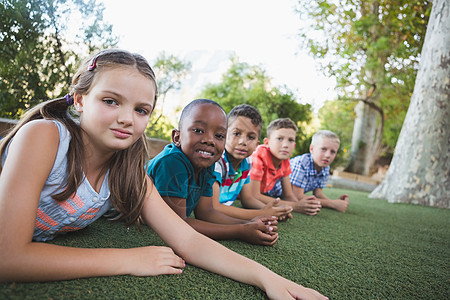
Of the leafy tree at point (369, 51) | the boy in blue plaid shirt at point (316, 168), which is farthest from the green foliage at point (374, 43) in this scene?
the boy in blue plaid shirt at point (316, 168)

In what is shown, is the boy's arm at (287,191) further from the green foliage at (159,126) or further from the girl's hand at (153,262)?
the girl's hand at (153,262)

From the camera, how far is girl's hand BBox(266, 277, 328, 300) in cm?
126

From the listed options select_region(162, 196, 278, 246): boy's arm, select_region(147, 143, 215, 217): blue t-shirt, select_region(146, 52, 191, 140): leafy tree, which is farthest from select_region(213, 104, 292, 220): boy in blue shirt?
select_region(146, 52, 191, 140): leafy tree

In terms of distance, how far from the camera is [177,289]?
1.24 meters

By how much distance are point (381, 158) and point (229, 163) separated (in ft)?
84.0

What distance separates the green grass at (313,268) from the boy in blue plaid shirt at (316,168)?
1.15m

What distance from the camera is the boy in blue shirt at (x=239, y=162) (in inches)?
109

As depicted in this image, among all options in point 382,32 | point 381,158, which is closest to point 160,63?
point 382,32

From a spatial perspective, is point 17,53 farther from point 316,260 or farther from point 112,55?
point 316,260

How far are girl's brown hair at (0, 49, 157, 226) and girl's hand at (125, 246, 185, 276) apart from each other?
0.27 m

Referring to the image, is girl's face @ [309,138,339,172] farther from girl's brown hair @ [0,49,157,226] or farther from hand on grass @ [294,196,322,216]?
girl's brown hair @ [0,49,157,226]

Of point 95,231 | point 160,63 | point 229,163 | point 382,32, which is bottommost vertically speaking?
point 95,231

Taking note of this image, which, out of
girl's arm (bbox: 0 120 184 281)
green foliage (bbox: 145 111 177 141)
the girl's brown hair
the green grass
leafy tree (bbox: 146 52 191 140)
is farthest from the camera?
leafy tree (bbox: 146 52 191 140)

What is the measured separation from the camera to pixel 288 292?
129cm
